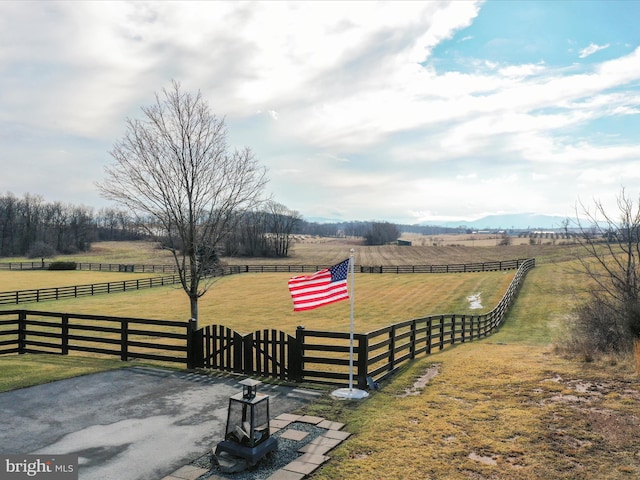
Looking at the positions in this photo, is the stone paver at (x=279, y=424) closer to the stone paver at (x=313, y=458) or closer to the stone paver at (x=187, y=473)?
the stone paver at (x=313, y=458)

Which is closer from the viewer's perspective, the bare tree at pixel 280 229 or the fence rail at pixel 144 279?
the fence rail at pixel 144 279

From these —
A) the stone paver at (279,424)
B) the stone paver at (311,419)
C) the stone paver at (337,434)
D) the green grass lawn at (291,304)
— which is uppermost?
the stone paver at (337,434)

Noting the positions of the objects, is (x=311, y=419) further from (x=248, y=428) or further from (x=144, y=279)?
(x=144, y=279)

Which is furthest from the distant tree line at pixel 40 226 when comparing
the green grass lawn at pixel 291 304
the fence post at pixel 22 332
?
the fence post at pixel 22 332

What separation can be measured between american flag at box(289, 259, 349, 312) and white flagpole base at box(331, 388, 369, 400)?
212cm

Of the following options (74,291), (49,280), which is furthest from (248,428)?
(49,280)

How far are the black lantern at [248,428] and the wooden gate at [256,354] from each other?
3787 millimetres

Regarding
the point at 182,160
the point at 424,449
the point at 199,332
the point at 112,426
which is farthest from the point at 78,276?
the point at 424,449

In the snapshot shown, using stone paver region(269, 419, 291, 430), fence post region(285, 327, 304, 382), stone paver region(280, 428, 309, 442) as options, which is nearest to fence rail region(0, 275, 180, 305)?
fence post region(285, 327, 304, 382)

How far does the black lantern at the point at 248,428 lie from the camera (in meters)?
6.37

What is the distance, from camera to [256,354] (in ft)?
35.5

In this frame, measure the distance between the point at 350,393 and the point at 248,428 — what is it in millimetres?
3609

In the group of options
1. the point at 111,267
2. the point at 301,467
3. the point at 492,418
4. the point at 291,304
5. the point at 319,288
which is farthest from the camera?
the point at 111,267

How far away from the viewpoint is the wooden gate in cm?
1061
